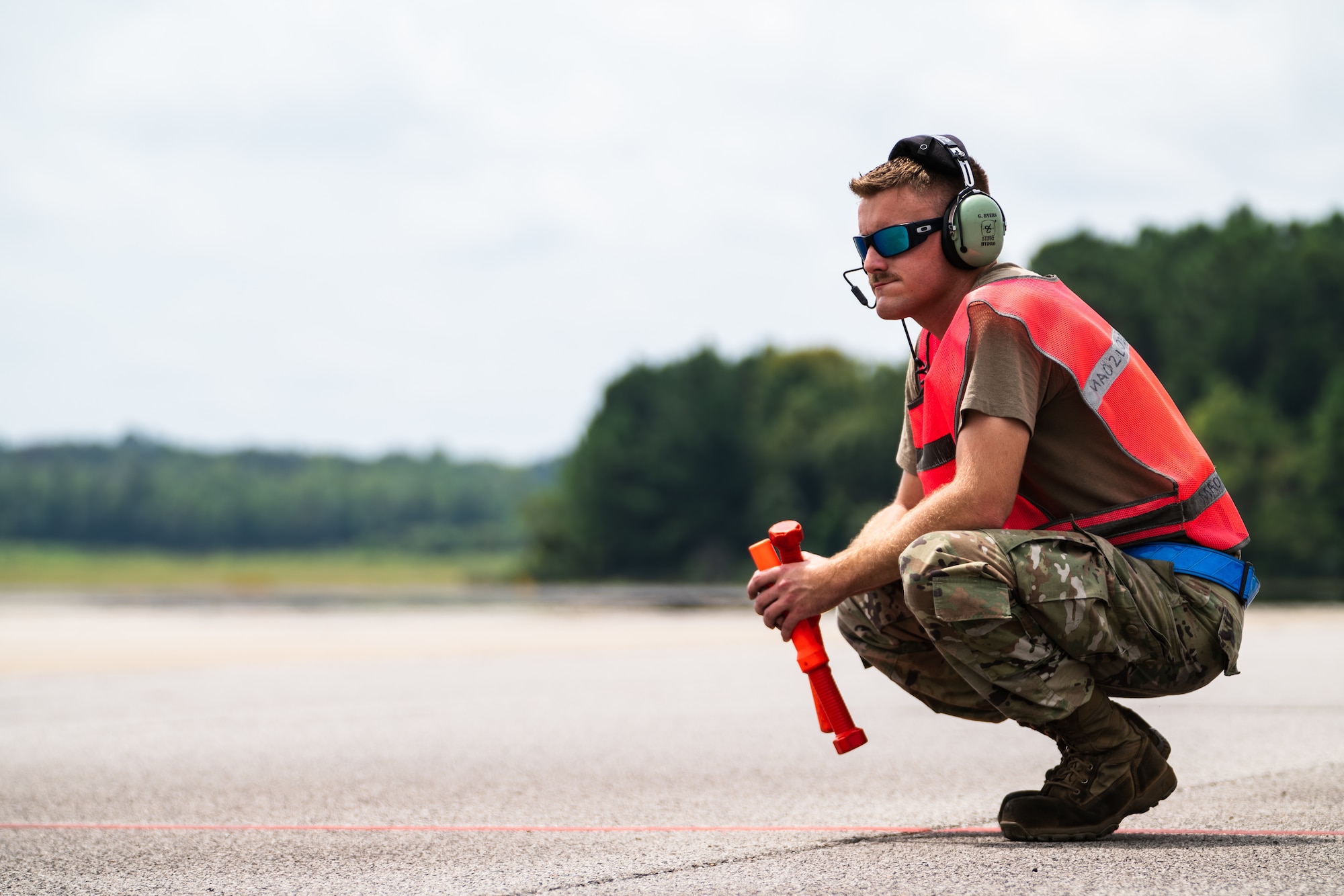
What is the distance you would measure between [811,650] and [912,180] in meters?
1.18

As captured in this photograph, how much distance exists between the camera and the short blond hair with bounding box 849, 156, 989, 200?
333 centimetres

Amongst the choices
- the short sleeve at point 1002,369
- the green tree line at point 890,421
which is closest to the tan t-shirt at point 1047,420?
the short sleeve at point 1002,369

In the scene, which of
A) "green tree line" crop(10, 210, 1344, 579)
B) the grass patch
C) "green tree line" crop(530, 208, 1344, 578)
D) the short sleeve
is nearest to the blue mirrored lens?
the short sleeve

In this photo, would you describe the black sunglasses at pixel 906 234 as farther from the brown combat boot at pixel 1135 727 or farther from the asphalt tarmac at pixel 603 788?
the asphalt tarmac at pixel 603 788

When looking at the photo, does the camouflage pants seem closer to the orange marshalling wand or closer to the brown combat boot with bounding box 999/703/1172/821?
the brown combat boot with bounding box 999/703/1172/821

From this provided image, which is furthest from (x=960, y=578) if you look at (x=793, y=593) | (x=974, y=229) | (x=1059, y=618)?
(x=974, y=229)

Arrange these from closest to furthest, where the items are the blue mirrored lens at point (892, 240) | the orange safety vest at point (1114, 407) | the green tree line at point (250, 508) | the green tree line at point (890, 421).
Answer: the orange safety vest at point (1114, 407)
the blue mirrored lens at point (892, 240)
the green tree line at point (890, 421)
the green tree line at point (250, 508)

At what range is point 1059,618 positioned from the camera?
2.88 metres

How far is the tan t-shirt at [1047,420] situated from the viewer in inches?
115

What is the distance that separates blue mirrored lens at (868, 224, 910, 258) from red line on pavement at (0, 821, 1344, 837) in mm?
1471

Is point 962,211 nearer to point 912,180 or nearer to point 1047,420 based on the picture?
point 912,180

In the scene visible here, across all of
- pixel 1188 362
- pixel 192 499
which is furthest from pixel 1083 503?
pixel 192 499

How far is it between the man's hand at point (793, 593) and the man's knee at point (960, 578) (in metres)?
0.24

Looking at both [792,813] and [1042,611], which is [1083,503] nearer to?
[1042,611]
